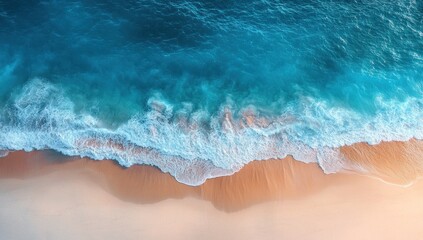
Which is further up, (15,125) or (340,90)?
(340,90)

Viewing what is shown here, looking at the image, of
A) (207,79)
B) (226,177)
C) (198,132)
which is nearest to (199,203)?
(226,177)

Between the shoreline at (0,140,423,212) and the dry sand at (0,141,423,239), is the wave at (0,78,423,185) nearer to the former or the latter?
the shoreline at (0,140,423,212)

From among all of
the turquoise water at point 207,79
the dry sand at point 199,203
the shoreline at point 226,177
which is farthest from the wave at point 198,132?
the dry sand at point 199,203

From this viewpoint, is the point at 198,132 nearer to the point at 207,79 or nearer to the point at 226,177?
the point at 226,177

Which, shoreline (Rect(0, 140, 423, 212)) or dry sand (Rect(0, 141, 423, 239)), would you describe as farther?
shoreline (Rect(0, 140, 423, 212))

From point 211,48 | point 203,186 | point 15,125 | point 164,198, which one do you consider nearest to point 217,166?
point 203,186

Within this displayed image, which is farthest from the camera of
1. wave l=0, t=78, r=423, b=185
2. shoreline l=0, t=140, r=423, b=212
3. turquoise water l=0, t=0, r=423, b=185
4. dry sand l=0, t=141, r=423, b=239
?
turquoise water l=0, t=0, r=423, b=185

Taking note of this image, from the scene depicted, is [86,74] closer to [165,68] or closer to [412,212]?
[165,68]

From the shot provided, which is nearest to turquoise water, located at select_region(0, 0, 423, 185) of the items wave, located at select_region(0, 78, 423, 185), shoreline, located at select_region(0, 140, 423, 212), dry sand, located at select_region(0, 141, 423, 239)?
wave, located at select_region(0, 78, 423, 185)
